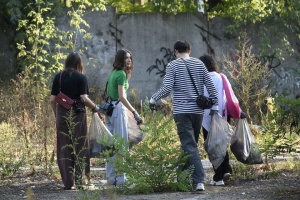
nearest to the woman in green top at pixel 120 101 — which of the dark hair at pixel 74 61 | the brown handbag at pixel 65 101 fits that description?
the dark hair at pixel 74 61

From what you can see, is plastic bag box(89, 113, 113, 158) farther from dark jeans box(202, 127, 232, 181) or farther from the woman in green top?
dark jeans box(202, 127, 232, 181)

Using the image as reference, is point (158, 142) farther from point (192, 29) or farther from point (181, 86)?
point (192, 29)

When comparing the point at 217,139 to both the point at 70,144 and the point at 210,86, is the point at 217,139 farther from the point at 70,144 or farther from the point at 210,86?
the point at 70,144

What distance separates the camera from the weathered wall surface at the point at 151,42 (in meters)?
21.1

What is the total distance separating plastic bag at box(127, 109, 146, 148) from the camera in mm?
10859

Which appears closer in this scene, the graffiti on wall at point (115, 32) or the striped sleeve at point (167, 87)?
the striped sleeve at point (167, 87)

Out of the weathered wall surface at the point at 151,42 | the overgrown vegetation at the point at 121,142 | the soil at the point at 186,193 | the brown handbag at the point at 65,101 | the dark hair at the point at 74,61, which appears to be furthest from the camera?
the weathered wall surface at the point at 151,42

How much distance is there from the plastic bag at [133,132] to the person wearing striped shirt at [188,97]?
2.96ft

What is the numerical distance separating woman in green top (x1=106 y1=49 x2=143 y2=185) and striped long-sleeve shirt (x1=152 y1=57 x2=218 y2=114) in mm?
820

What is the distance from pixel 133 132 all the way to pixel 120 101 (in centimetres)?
46

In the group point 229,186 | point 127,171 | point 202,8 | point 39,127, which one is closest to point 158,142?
point 127,171

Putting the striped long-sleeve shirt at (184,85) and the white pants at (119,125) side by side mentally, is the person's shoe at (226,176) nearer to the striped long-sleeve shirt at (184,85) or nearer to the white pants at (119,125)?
the striped long-sleeve shirt at (184,85)

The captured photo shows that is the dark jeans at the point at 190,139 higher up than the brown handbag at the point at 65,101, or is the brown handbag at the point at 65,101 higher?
the brown handbag at the point at 65,101

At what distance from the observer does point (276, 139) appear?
9.54 meters
